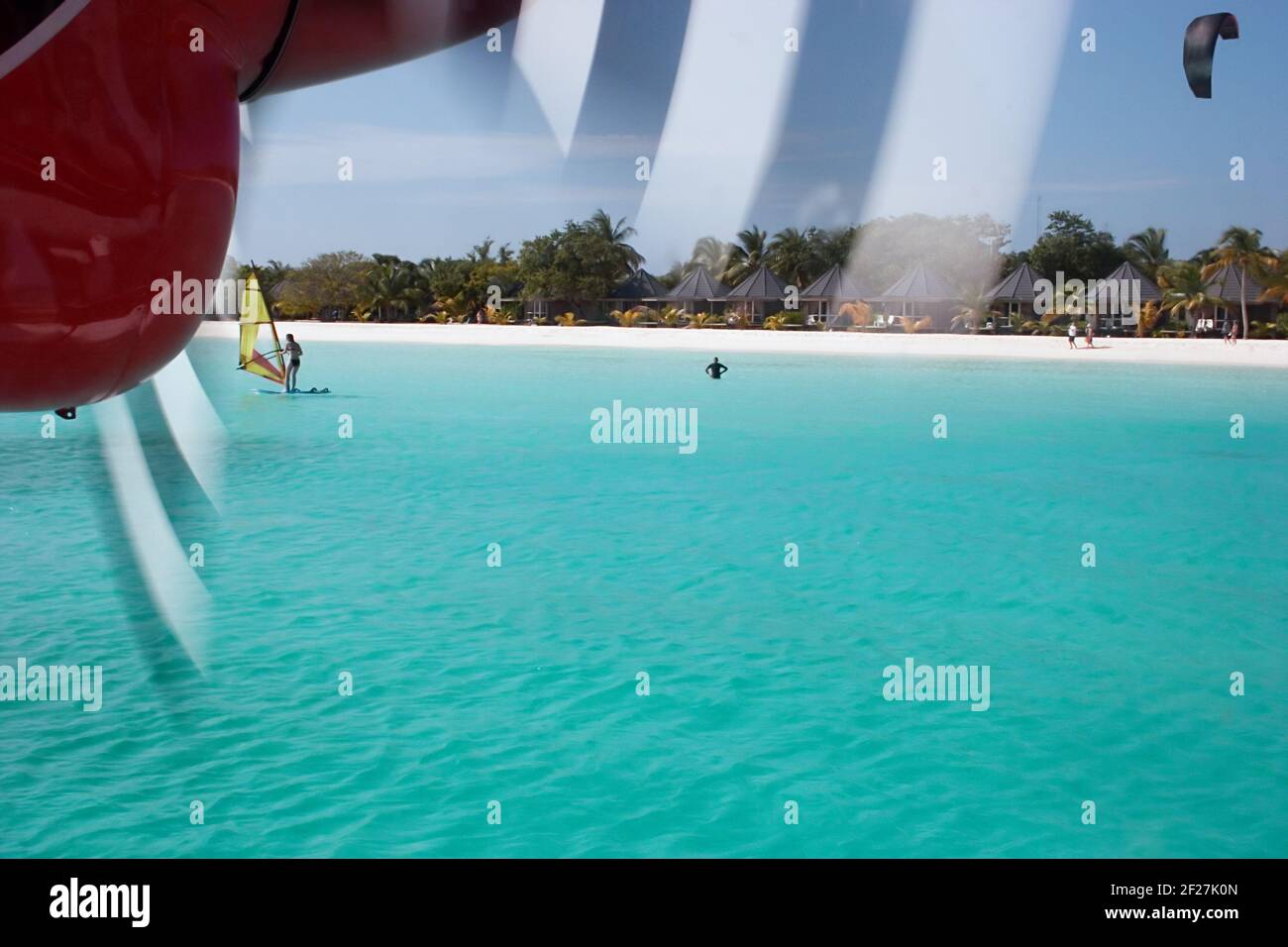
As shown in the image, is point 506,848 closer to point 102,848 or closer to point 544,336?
point 102,848

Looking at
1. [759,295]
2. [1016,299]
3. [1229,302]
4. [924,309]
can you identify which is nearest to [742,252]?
[924,309]

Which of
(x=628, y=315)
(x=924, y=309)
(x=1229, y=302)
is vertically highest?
(x=1229, y=302)

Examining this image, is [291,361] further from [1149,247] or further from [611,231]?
[1149,247]

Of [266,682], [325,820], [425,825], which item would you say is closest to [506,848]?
[425,825]

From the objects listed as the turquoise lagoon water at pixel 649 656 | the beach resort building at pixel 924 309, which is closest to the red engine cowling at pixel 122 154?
the turquoise lagoon water at pixel 649 656

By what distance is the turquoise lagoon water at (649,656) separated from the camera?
4.85 metres

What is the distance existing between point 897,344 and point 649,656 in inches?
1231

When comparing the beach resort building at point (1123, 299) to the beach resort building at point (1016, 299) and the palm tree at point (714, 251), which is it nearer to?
the beach resort building at point (1016, 299)

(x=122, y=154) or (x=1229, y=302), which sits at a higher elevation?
(x=1229, y=302)

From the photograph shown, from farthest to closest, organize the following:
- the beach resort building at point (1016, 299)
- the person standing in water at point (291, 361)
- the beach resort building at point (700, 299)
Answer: the beach resort building at point (1016, 299) → the beach resort building at point (700, 299) → the person standing in water at point (291, 361)

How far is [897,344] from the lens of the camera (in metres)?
36.9

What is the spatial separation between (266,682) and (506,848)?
230cm

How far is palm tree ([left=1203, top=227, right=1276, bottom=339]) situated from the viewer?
43812 mm

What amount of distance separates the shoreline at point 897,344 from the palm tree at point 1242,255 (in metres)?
5.32
